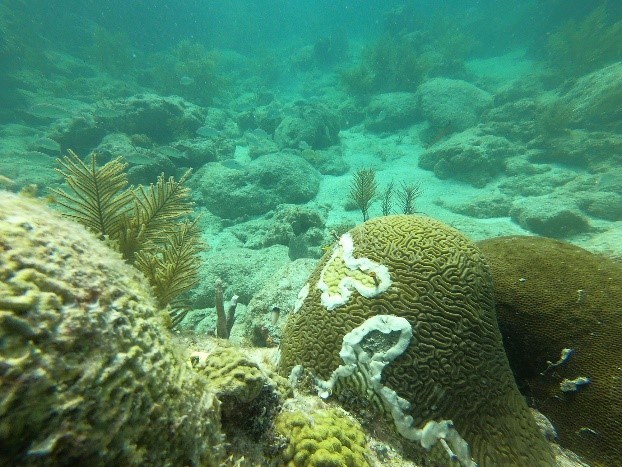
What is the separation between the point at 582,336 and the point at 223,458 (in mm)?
3090

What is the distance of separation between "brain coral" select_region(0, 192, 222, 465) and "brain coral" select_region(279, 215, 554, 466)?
4.95 feet

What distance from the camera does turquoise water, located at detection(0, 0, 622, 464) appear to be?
922 centimetres

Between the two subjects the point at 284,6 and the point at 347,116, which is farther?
the point at 284,6

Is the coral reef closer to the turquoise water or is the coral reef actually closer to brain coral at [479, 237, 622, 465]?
the turquoise water

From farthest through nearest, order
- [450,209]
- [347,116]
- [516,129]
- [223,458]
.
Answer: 1. [347,116]
2. [516,129]
3. [450,209]
4. [223,458]

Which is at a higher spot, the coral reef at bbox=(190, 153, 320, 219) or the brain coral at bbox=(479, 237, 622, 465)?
the coral reef at bbox=(190, 153, 320, 219)

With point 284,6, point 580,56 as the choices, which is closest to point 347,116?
point 580,56

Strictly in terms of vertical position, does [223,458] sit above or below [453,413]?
below

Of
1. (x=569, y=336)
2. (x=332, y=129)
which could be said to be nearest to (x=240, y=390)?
(x=569, y=336)

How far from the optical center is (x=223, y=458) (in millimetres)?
1515

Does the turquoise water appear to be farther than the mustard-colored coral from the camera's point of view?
Yes

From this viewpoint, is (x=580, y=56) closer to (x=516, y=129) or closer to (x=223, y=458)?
(x=516, y=129)

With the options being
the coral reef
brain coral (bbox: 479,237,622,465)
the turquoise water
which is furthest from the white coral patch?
the coral reef

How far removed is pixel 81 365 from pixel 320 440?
148 centimetres
